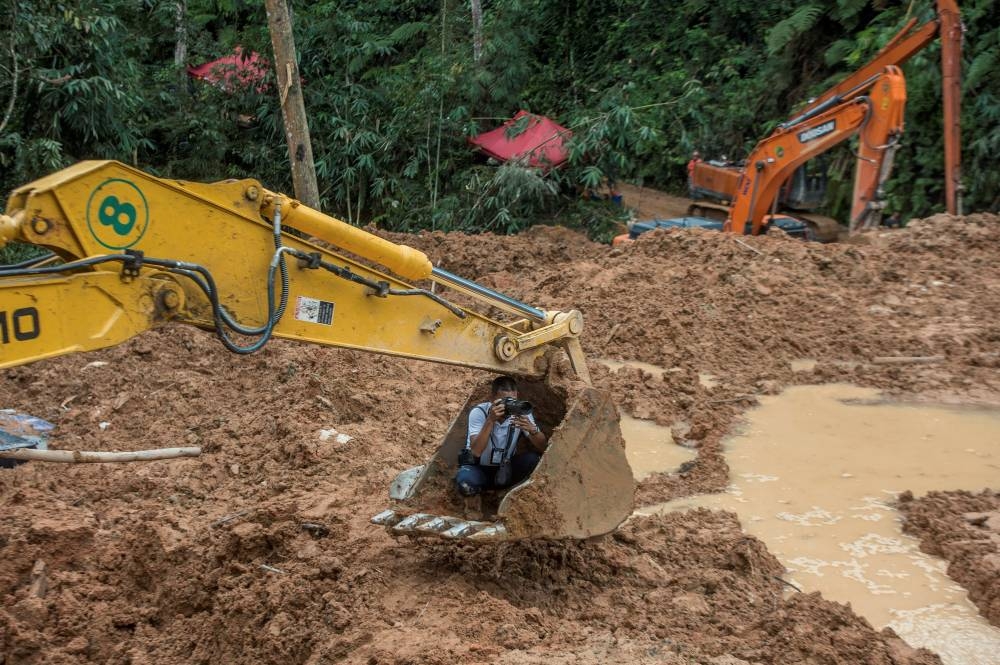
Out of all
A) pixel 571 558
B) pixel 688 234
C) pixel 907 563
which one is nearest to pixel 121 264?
pixel 571 558

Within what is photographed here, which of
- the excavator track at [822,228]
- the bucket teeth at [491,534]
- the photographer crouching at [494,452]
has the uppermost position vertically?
the excavator track at [822,228]

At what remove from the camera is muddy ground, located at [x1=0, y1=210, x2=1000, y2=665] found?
15.5ft

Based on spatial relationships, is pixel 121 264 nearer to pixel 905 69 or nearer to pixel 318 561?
pixel 318 561

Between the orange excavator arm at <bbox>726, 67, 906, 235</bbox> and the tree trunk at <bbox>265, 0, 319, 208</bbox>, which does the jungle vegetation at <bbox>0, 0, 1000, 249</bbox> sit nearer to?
the orange excavator arm at <bbox>726, 67, 906, 235</bbox>

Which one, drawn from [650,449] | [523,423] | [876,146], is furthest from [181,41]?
[523,423]

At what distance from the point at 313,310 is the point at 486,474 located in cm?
164

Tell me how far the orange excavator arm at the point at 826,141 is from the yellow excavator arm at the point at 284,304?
8.26 meters

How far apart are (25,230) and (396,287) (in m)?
1.63

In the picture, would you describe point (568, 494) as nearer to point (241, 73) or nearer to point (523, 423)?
point (523, 423)

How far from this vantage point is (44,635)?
499 cm

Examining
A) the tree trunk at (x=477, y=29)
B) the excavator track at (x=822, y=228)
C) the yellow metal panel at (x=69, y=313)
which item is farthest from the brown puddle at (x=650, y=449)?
the tree trunk at (x=477, y=29)

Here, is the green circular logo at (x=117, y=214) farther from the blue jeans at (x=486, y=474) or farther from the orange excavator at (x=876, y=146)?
the orange excavator at (x=876, y=146)

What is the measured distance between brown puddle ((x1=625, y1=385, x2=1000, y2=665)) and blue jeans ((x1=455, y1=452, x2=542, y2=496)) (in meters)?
1.50

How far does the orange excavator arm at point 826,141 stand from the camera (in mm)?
11961
